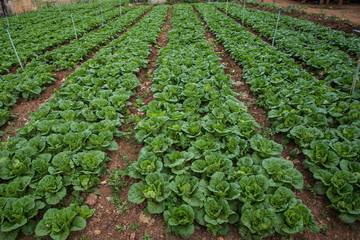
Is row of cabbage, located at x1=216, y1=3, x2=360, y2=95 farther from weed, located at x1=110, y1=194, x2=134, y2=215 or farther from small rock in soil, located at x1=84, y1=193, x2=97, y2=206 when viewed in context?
small rock in soil, located at x1=84, y1=193, x2=97, y2=206

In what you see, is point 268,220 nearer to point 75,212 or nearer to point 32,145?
point 75,212

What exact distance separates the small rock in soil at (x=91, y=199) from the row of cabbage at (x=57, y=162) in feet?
0.53

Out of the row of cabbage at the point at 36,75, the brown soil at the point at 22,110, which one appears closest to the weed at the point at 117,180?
the brown soil at the point at 22,110


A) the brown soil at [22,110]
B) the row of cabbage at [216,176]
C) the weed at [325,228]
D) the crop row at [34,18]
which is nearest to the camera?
the row of cabbage at [216,176]

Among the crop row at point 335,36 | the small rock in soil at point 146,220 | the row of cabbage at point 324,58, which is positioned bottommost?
the small rock in soil at point 146,220

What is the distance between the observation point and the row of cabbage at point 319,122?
311 cm

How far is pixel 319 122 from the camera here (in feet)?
14.3

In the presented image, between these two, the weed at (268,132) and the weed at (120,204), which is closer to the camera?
the weed at (120,204)

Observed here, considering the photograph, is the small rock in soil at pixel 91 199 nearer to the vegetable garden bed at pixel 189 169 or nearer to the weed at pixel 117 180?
the vegetable garden bed at pixel 189 169

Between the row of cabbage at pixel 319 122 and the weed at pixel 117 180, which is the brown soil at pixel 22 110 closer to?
the weed at pixel 117 180

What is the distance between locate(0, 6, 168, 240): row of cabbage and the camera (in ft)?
9.10

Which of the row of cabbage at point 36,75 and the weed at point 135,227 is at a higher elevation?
the row of cabbage at point 36,75

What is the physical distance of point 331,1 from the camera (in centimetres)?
2703

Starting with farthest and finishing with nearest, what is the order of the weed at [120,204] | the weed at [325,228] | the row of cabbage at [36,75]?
the row of cabbage at [36,75]
the weed at [120,204]
the weed at [325,228]
